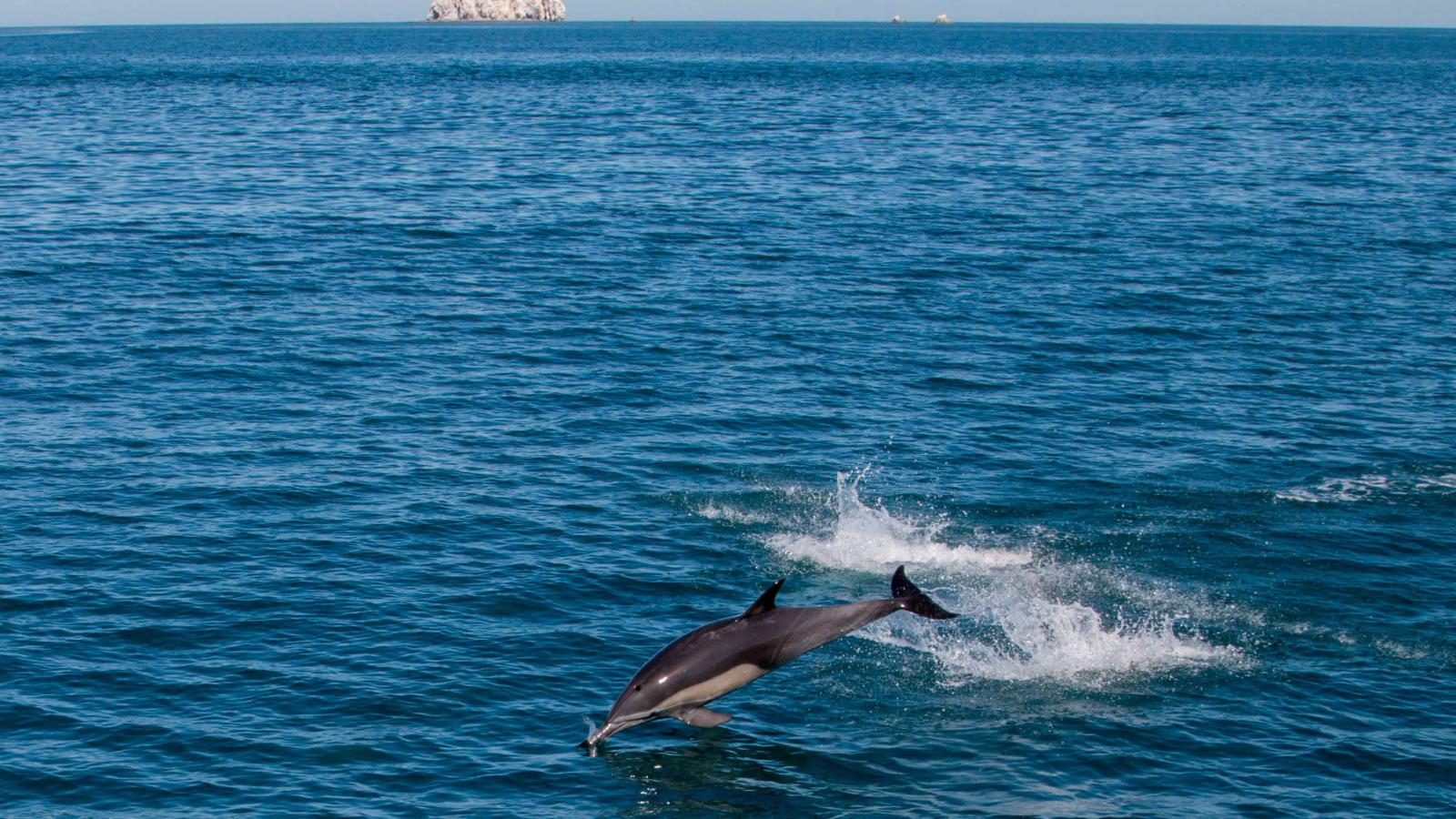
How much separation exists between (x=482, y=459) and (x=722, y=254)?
3168cm

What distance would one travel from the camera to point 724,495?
41719mm

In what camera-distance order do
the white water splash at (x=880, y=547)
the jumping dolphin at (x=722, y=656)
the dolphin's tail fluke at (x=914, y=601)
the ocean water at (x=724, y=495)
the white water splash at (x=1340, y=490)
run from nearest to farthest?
1. the dolphin's tail fluke at (x=914, y=601)
2. the jumping dolphin at (x=722, y=656)
3. the ocean water at (x=724, y=495)
4. the white water splash at (x=880, y=547)
5. the white water splash at (x=1340, y=490)

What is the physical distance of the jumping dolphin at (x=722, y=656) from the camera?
2584 centimetres

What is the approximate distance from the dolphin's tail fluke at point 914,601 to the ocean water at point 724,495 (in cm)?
359

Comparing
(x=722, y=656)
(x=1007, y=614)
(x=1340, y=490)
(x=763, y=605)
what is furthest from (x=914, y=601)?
(x=1340, y=490)

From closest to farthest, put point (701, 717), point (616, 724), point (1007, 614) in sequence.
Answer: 1. point (701, 717)
2. point (616, 724)
3. point (1007, 614)

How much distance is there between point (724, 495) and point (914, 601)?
56.0ft

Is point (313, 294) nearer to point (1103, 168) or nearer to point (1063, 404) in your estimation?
point (1063, 404)

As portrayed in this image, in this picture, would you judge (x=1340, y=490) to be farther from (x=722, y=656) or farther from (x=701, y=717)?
(x=701, y=717)

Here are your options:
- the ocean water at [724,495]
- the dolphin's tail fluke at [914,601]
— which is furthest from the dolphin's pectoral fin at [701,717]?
the dolphin's tail fluke at [914,601]

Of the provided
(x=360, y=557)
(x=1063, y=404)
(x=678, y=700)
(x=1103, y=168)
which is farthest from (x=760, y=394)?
(x=1103, y=168)

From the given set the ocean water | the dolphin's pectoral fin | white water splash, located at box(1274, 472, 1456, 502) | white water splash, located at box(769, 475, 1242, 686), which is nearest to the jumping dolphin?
the dolphin's pectoral fin

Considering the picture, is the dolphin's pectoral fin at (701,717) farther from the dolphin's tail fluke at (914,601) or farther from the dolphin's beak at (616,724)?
the dolphin's tail fluke at (914,601)

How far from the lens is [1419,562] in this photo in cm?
3741
